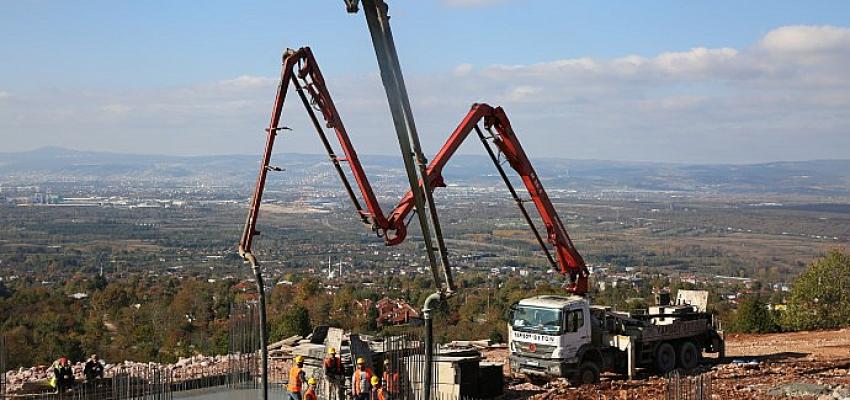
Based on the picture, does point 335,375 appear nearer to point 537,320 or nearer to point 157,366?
point 537,320

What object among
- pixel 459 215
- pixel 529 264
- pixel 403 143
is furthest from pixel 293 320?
pixel 459 215

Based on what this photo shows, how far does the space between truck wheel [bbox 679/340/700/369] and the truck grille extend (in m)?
4.31

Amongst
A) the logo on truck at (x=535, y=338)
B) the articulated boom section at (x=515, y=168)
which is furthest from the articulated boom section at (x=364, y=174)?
the logo on truck at (x=535, y=338)

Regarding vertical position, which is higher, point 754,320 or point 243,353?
point 243,353

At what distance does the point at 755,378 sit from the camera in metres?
20.1

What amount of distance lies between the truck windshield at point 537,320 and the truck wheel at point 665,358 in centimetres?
336

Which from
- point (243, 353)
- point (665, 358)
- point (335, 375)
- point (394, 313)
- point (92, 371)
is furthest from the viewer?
point (394, 313)

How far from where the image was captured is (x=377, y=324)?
3538 centimetres

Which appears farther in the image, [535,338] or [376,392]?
[535,338]

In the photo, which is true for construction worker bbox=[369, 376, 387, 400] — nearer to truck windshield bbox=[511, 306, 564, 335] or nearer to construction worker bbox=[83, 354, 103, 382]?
truck windshield bbox=[511, 306, 564, 335]

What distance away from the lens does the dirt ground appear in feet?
58.8

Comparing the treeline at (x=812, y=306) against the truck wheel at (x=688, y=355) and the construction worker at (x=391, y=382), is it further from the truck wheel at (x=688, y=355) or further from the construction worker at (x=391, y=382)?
the construction worker at (x=391, y=382)

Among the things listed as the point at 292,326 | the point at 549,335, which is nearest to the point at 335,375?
the point at 549,335

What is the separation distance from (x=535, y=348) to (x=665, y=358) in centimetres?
380
